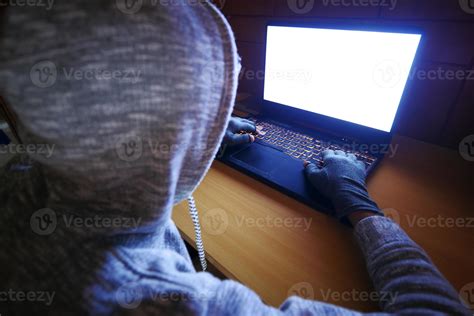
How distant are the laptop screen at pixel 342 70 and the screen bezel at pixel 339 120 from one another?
0.03 ft

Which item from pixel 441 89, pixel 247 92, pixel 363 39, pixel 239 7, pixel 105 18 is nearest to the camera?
pixel 105 18

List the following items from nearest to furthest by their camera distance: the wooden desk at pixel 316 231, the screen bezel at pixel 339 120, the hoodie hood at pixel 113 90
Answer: the hoodie hood at pixel 113 90 → the wooden desk at pixel 316 231 → the screen bezel at pixel 339 120

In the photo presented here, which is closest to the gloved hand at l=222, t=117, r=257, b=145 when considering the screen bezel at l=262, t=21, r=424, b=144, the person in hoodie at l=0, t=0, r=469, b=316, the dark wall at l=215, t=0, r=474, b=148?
the screen bezel at l=262, t=21, r=424, b=144

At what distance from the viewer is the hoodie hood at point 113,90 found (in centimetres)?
25

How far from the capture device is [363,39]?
65 cm

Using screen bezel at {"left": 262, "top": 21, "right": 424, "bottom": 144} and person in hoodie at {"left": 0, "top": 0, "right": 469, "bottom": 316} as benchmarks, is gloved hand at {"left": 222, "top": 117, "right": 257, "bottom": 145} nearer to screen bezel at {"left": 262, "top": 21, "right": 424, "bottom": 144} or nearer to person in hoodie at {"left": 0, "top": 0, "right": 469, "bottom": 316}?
screen bezel at {"left": 262, "top": 21, "right": 424, "bottom": 144}

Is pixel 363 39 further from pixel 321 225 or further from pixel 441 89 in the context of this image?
pixel 321 225

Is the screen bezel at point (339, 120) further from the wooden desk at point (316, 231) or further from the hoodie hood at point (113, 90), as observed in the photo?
the hoodie hood at point (113, 90)

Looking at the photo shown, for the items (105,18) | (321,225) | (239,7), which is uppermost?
(239,7)

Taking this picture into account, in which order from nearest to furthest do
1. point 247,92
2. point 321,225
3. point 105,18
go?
point 105,18 < point 321,225 < point 247,92

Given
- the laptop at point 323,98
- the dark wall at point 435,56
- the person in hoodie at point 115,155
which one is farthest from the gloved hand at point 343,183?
the dark wall at point 435,56

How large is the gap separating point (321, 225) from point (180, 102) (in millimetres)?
432

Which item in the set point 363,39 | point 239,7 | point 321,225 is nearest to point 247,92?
point 239,7

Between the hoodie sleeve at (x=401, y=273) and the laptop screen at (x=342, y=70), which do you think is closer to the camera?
the hoodie sleeve at (x=401, y=273)
